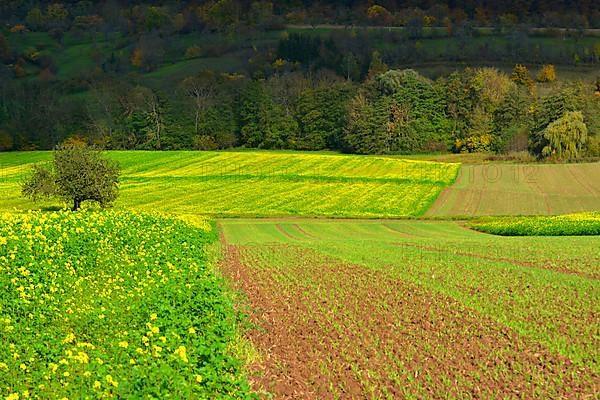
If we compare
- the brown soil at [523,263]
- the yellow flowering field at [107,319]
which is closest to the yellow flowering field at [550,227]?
the brown soil at [523,263]

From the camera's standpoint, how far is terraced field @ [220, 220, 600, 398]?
38.8 feet

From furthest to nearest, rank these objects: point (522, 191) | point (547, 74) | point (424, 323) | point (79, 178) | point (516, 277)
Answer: point (547, 74) → point (522, 191) → point (79, 178) → point (516, 277) → point (424, 323)

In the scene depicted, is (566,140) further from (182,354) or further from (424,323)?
(182,354)

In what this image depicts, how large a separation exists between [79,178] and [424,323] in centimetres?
4226

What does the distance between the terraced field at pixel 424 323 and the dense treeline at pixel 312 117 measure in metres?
91.8

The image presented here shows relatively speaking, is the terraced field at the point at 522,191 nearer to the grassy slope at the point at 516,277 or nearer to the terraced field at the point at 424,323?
the grassy slope at the point at 516,277

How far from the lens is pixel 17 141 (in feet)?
403

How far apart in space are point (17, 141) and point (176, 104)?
91.9ft

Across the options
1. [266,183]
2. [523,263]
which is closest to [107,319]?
[523,263]

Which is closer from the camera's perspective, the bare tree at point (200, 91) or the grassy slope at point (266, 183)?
the grassy slope at point (266, 183)

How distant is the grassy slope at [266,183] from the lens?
2532 inches

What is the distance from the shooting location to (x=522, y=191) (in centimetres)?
7169

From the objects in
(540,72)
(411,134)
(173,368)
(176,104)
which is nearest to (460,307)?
(173,368)

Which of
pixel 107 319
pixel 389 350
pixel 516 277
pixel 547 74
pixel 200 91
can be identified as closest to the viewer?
pixel 389 350
